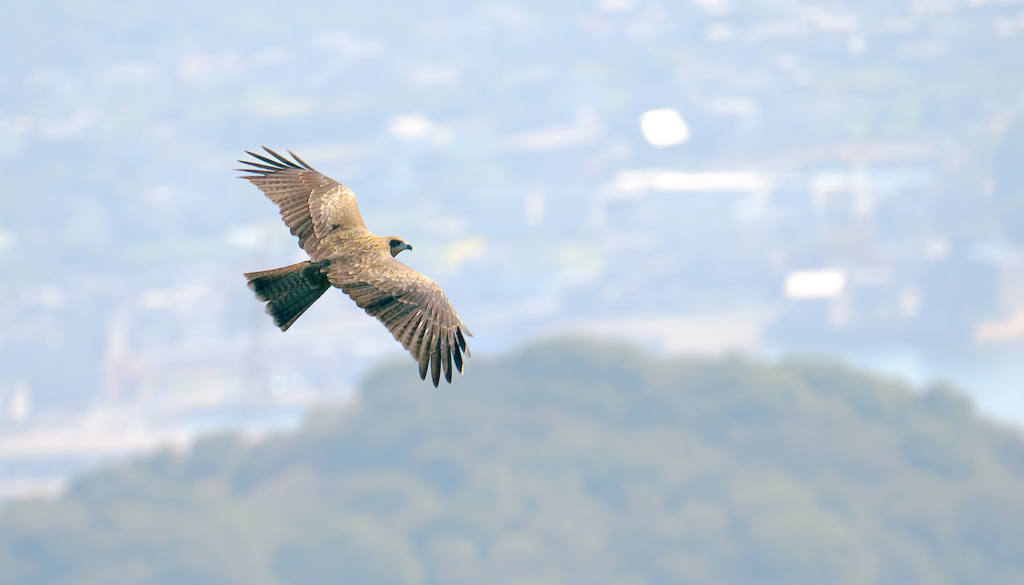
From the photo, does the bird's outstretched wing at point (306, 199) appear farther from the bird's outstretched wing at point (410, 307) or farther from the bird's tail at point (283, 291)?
the bird's outstretched wing at point (410, 307)

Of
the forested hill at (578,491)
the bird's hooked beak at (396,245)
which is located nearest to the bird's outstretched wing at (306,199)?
the bird's hooked beak at (396,245)

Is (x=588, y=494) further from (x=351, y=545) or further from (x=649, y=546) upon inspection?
(x=351, y=545)

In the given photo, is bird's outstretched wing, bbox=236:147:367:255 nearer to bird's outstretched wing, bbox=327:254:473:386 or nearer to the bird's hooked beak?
the bird's hooked beak

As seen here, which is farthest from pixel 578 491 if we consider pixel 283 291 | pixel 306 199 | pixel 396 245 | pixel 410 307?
pixel 410 307

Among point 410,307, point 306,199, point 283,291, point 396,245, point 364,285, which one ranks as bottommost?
point 410,307

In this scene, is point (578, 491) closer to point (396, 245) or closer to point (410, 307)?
point (396, 245)

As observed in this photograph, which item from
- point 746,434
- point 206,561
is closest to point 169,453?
point 206,561

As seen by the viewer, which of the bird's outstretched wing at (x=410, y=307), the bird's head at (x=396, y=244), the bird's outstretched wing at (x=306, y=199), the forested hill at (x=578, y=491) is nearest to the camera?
the bird's outstretched wing at (x=410, y=307)
